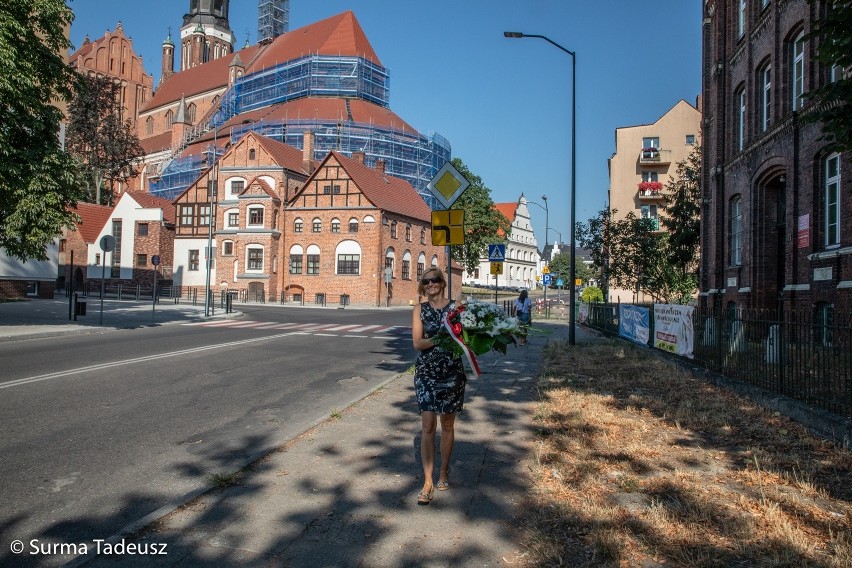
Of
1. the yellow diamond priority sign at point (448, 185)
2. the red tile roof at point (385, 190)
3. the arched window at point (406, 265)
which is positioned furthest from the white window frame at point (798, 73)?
the arched window at point (406, 265)

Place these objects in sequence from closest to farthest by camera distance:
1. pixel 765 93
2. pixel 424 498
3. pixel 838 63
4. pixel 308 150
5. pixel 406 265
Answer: pixel 424 498, pixel 838 63, pixel 765 93, pixel 406 265, pixel 308 150

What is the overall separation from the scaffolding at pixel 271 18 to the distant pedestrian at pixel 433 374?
10632cm

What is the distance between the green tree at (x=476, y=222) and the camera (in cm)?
6489

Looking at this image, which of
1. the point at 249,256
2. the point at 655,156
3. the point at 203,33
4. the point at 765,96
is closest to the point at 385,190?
the point at 249,256

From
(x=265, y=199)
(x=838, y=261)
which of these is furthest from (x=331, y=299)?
(x=838, y=261)

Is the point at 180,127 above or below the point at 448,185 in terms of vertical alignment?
above

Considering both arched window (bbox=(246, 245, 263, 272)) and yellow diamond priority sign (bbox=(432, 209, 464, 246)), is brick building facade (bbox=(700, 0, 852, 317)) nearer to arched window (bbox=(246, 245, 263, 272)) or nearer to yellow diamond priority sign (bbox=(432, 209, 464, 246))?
yellow diamond priority sign (bbox=(432, 209, 464, 246))

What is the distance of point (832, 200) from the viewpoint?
1394 centimetres

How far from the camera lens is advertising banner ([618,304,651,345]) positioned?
15531 mm

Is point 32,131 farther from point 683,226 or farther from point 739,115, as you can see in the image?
point 683,226

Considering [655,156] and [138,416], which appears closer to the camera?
[138,416]

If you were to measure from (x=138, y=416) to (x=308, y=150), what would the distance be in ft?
180

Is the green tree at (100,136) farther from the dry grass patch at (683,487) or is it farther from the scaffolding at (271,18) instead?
the dry grass patch at (683,487)

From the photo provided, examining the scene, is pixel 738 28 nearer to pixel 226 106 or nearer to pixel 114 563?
pixel 114 563
